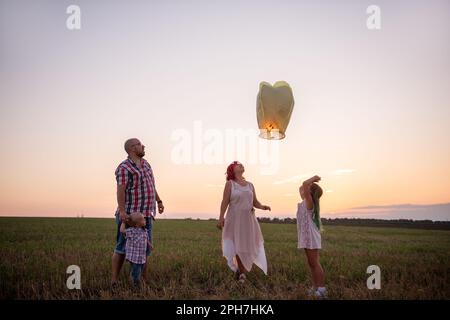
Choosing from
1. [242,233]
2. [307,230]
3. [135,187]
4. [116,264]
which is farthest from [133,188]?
[307,230]

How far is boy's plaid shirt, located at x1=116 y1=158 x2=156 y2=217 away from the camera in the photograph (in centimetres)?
635

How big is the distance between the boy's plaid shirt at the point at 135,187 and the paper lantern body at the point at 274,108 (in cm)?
207

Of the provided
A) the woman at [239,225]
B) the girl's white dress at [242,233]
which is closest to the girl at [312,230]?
the woman at [239,225]

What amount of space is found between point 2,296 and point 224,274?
3.85m

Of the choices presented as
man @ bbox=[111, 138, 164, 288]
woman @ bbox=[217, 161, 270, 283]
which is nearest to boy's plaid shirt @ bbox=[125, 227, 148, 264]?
man @ bbox=[111, 138, 164, 288]

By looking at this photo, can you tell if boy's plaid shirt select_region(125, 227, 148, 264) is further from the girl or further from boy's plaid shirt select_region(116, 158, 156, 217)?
the girl

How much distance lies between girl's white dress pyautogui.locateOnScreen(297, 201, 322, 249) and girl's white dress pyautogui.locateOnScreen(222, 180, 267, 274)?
154 centimetres

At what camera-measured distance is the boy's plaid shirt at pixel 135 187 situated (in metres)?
6.35

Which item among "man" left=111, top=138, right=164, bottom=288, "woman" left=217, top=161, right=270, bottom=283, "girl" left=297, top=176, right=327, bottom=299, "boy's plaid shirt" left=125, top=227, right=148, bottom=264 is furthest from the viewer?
"woman" left=217, top=161, right=270, bottom=283

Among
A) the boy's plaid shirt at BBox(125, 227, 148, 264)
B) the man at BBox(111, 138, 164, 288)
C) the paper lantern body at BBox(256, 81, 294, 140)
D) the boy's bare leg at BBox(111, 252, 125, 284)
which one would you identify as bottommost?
the boy's bare leg at BBox(111, 252, 125, 284)

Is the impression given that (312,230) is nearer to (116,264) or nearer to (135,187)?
(135,187)

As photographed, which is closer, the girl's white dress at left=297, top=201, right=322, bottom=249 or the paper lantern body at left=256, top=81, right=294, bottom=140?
the girl's white dress at left=297, top=201, right=322, bottom=249

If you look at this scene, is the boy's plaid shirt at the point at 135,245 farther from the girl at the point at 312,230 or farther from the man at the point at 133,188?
the girl at the point at 312,230
